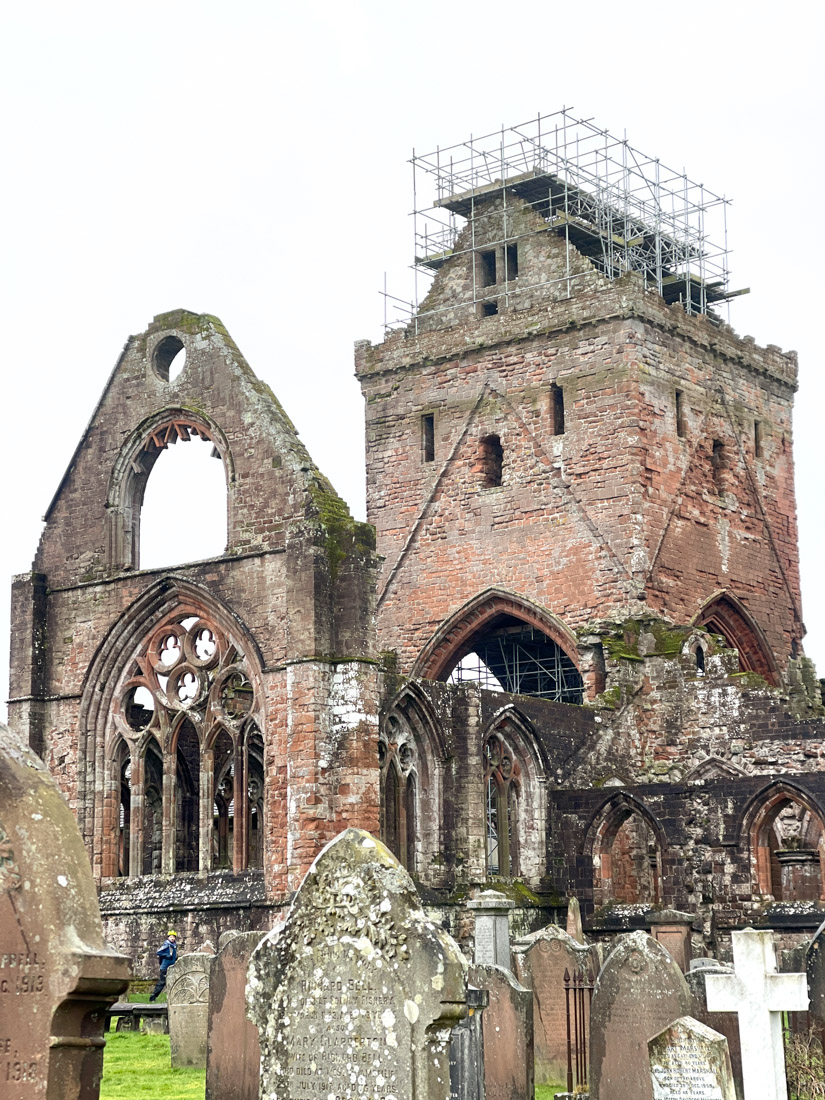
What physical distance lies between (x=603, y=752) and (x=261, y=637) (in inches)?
295

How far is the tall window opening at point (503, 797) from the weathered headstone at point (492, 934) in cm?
948

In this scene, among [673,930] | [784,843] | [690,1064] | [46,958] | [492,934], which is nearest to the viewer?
[46,958]

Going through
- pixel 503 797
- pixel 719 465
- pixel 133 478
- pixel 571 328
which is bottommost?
pixel 503 797

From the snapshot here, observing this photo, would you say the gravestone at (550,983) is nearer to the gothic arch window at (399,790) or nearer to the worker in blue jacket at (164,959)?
the worker in blue jacket at (164,959)

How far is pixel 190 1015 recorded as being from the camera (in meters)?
16.8

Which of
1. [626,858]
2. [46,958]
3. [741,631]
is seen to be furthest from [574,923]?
[46,958]

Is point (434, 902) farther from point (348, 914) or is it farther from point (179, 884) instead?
point (348, 914)

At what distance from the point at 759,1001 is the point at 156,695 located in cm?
1412

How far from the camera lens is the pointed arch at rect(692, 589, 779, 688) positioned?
32.9 metres

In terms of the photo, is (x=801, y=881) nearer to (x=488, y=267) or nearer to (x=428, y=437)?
(x=428, y=437)

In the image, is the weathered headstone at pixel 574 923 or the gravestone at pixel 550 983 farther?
the weathered headstone at pixel 574 923

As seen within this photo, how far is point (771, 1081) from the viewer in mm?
11398

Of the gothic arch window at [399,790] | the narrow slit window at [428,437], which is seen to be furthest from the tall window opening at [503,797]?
the narrow slit window at [428,437]

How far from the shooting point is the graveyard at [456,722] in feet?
29.8
